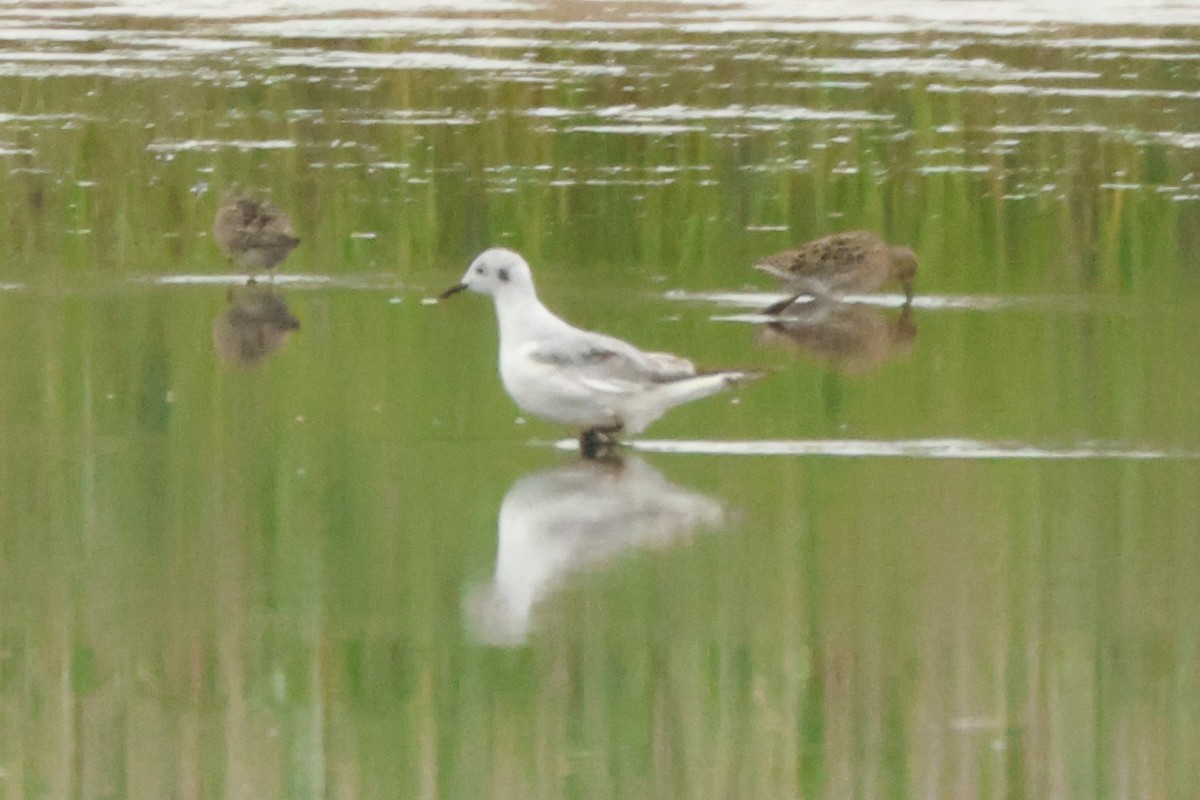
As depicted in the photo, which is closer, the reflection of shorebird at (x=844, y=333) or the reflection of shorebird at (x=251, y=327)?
the reflection of shorebird at (x=251, y=327)

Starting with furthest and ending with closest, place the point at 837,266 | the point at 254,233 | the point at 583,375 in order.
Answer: the point at 254,233, the point at 837,266, the point at 583,375

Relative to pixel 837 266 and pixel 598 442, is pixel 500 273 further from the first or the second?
pixel 837 266

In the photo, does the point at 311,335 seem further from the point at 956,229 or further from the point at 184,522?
the point at 956,229

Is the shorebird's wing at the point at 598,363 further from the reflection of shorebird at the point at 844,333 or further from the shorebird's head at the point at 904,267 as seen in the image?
the shorebird's head at the point at 904,267

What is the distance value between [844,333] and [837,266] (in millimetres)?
803

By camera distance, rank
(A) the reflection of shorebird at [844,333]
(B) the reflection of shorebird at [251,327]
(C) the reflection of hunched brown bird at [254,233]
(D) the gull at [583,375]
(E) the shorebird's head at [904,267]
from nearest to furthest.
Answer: (D) the gull at [583,375], (B) the reflection of shorebird at [251,327], (A) the reflection of shorebird at [844,333], (E) the shorebird's head at [904,267], (C) the reflection of hunched brown bird at [254,233]

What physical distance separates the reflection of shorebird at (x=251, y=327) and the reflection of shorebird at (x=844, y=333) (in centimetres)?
215

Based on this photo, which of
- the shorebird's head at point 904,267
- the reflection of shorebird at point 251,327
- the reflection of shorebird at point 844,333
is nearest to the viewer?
the reflection of shorebird at point 251,327

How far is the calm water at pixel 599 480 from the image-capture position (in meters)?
6.47

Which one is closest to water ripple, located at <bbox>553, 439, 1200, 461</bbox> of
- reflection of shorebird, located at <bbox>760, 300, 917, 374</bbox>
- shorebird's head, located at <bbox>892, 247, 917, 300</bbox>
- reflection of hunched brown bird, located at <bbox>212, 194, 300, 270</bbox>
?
reflection of shorebird, located at <bbox>760, 300, 917, 374</bbox>

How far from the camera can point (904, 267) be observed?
13.6m

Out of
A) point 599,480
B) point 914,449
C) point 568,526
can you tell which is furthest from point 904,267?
point 568,526

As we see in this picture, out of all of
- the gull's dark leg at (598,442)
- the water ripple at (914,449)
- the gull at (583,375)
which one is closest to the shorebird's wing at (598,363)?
the gull at (583,375)

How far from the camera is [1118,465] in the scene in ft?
31.1
